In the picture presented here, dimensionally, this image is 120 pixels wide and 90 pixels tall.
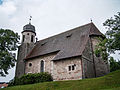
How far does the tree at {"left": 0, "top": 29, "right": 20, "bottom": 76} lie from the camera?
71.3 ft

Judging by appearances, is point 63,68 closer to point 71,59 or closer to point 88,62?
point 71,59

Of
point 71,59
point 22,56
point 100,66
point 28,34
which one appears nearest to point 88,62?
point 71,59

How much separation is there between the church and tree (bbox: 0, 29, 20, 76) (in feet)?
11.3

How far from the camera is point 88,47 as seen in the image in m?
19.4

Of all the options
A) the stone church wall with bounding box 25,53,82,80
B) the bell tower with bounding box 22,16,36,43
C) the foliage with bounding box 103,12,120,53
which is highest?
the bell tower with bounding box 22,16,36,43

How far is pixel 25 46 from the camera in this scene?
1103 inches

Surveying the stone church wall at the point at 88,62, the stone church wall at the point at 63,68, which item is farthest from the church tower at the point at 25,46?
the stone church wall at the point at 88,62

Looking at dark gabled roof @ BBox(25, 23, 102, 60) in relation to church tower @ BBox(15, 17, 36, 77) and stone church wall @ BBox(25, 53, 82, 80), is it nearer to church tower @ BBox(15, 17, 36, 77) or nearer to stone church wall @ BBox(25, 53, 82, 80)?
stone church wall @ BBox(25, 53, 82, 80)

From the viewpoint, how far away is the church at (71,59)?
17734 millimetres

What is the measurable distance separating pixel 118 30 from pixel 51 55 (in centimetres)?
1146

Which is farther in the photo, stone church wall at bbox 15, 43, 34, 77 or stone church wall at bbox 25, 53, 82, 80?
stone church wall at bbox 15, 43, 34, 77

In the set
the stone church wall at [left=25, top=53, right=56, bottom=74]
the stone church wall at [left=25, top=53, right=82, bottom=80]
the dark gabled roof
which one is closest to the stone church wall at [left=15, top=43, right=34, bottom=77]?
the stone church wall at [left=25, top=53, right=56, bottom=74]

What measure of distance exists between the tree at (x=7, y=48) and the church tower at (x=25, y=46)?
321 cm

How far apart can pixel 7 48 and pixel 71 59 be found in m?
12.1
